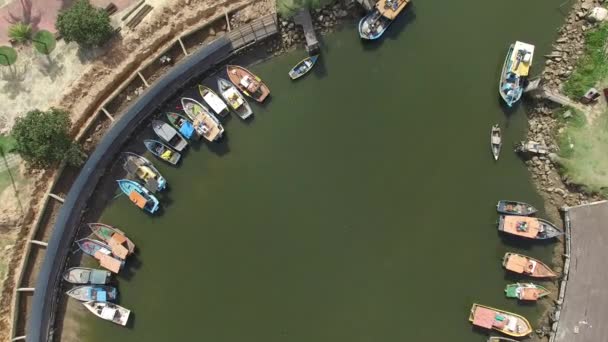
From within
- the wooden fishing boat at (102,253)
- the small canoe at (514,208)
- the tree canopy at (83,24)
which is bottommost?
the wooden fishing boat at (102,253)

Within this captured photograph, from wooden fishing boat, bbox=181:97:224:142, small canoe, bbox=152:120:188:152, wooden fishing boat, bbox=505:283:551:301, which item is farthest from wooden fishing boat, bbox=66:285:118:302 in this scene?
wooden fishing boat, bbox=505:283:551:301

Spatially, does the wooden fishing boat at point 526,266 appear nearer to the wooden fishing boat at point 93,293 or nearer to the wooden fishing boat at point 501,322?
the wooden fishing boat at point 501,322

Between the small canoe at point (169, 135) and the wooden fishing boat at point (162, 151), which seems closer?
the small canoe at point (169, 135)

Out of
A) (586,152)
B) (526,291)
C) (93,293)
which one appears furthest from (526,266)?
(93,293)

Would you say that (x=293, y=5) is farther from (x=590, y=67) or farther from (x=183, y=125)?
(x=590, y=67)

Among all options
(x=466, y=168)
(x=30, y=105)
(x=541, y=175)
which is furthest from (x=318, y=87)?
(x=30, y=105)

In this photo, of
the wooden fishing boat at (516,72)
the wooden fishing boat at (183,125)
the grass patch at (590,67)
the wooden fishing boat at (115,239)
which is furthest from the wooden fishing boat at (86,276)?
the grass patch at (590,67)

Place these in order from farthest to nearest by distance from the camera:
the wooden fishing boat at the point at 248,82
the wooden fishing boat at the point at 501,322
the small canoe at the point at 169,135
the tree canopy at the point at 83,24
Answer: the wooden fishing boat at the point at 248,82 < the small canoe at the point at 169,135 < the wooden fishing boat at the point at 501,322 < the tree canopy at the point at 83,24

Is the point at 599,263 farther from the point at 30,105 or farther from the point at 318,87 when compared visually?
the point at 30,105

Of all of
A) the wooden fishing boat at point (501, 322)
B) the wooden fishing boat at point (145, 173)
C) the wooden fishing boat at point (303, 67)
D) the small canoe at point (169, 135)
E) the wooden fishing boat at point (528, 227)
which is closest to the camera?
the wooden fishing boat at point (528, 227)
